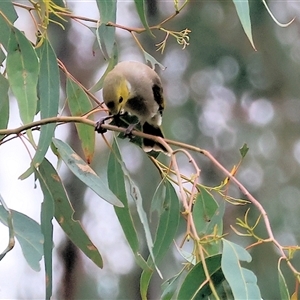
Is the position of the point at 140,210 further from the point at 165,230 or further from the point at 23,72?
the point at 23,72

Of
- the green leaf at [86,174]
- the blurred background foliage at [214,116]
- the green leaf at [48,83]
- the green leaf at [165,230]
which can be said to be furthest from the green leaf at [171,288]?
the blurred background foliage at [214,116]

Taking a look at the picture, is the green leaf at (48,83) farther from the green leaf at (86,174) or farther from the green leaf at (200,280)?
the green leaf at (200,280)

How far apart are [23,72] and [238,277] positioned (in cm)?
38

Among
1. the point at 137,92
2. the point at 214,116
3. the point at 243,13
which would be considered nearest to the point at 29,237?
the point at 243,13

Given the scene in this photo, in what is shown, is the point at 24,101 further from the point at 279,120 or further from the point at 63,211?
the point at 279,120

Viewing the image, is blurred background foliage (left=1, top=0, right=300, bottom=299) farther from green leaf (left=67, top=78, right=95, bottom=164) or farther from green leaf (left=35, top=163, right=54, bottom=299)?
green leaf (left=35, top=163, right=54, bottom=299)

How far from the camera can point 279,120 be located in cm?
229

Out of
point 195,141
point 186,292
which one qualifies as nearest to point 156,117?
point 186,292

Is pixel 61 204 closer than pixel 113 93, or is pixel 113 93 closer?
pixel 61 204

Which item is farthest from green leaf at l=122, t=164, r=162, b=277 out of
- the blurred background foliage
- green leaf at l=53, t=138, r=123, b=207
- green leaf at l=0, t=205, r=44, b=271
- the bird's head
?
the blurred background foliage

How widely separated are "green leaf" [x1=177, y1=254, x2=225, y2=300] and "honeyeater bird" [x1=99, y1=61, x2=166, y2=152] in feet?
1.56

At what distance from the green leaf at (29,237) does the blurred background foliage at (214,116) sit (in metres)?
1.04

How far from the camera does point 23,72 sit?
2.48ft

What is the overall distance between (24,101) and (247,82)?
167 centimetres
